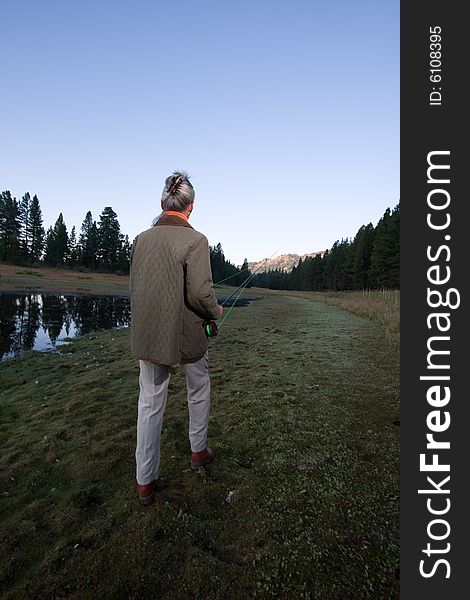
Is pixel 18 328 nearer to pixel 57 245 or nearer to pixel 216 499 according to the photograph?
pixel 216 499

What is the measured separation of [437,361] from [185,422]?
2849mm

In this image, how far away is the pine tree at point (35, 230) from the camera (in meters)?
65.9

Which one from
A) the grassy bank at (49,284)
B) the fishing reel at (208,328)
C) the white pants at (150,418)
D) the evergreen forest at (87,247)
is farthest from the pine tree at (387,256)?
the white pants at (150,418)

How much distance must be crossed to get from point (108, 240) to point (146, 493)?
72.6 meters

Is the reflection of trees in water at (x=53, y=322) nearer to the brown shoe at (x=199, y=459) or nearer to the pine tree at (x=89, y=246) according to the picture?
the brown shoe at (x=199, y=459)

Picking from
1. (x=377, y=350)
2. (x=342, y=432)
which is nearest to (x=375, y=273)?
(x=377, y=350)

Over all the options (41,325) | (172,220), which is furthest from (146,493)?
(41,325)

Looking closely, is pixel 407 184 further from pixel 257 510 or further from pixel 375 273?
pixel 375 273

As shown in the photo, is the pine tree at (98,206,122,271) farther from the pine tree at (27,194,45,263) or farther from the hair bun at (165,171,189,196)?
the hair bun at (165,171,189,196)

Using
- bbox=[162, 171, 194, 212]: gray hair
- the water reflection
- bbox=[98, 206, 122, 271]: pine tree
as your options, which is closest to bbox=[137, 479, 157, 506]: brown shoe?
bbox=[162, 171, 194, 212]: gray hair

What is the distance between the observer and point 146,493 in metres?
2.19

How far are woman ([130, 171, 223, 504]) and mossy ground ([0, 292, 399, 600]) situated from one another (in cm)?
42

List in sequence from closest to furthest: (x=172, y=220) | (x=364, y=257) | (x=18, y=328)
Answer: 1. (x=172, y=220)
2. (x=18, y=328)
3. (x=364, y=257)

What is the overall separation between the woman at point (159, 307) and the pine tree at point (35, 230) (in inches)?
3032
